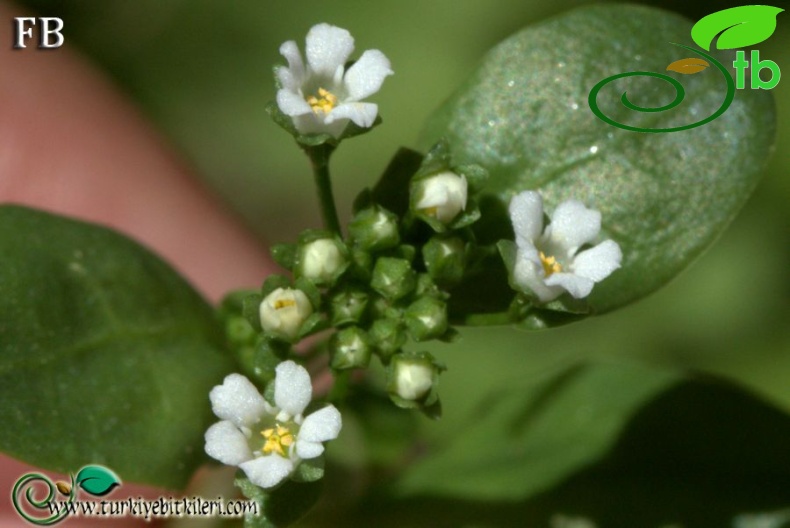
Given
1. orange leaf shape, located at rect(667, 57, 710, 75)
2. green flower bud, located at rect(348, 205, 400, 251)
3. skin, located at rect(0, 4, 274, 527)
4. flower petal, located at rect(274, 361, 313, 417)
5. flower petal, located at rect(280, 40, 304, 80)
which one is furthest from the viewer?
skin, located at rect(0, 4, 274, 527)

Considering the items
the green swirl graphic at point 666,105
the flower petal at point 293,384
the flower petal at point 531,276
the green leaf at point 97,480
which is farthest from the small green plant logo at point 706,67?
the green leaf at point 97,480

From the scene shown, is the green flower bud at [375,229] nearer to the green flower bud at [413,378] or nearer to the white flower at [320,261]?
the white flower at [320,261]

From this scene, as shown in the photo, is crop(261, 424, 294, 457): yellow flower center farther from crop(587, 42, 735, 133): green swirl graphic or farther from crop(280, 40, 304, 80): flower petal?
crop(587, 42, 735, 133): green swirl graphic

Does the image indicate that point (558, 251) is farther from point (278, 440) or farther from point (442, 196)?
point (278, 440)

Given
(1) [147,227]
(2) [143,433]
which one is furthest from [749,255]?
(2) [143,433]

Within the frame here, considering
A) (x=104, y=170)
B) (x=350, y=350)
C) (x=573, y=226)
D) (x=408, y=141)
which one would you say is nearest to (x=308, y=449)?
(x=350, y=350)

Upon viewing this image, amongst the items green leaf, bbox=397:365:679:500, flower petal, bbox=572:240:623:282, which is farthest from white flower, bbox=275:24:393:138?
green leaf, bbox=397:365:679:500

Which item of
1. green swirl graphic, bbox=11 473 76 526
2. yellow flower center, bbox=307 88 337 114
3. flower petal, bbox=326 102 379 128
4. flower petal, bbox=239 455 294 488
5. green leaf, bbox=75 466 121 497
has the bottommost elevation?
green swirl graphic, bbox=11 473 76 526

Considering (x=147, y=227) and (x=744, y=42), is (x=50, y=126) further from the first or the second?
(x=744, y=42)
